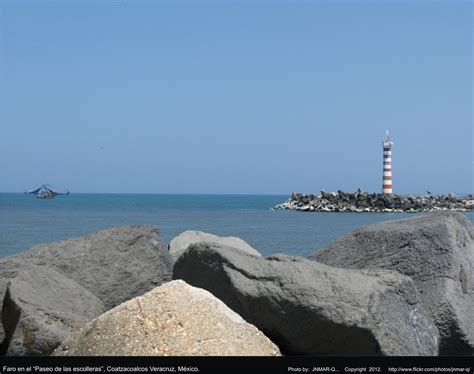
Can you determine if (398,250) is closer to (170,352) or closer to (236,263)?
(236,263)

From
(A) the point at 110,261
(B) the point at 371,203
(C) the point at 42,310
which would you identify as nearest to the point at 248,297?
(C) the point at 42,310

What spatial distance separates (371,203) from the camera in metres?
68.2

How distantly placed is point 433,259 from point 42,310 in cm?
398

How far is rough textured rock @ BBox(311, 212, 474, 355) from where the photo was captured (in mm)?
7211

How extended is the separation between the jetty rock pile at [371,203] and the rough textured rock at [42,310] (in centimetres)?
6063

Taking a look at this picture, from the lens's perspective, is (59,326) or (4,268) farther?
(4,268)

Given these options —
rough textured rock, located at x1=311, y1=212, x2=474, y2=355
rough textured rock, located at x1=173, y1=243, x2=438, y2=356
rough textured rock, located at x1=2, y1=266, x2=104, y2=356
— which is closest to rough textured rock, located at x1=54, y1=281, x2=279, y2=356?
rough textured rock, located at x1=173, y1=243, x2=438, y2=356

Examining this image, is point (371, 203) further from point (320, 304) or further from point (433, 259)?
point (320, 304)

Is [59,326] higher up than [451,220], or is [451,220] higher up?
[451,220]

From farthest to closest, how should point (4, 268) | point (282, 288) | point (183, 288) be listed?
1. point (4, 268)
2. point (282, 288)
3. point (183, 288)

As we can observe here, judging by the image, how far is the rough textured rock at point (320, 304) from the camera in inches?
243

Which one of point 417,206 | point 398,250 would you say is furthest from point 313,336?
point 417,206

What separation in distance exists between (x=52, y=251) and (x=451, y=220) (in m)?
4.69

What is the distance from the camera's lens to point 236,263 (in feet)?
21.5
